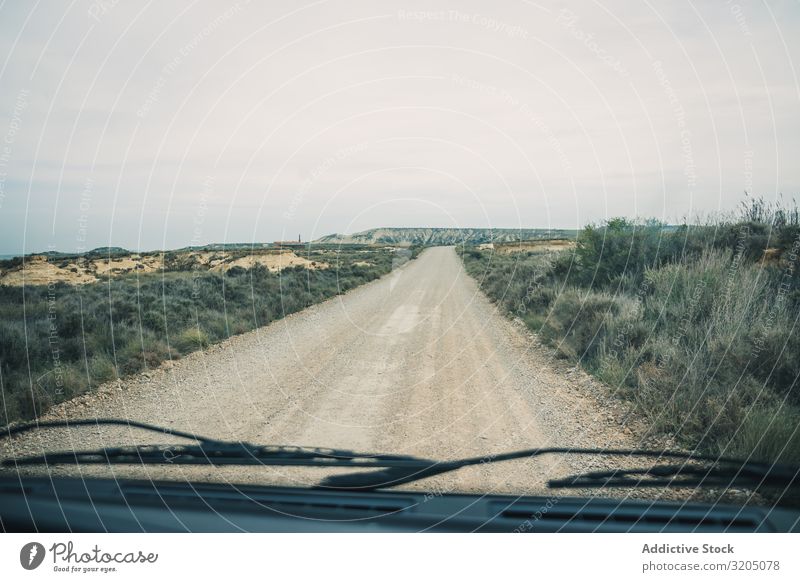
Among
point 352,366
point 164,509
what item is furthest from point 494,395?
point 164,509

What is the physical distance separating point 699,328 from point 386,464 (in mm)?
5861

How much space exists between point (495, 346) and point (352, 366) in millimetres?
3123

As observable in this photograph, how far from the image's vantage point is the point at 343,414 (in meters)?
5.36

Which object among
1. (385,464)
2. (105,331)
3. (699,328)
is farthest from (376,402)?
(105,331)

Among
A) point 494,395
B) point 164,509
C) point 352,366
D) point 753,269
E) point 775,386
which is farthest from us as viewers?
point 753,269

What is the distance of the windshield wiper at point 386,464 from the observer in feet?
9.36

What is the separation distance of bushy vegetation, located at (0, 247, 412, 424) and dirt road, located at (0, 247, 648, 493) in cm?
45

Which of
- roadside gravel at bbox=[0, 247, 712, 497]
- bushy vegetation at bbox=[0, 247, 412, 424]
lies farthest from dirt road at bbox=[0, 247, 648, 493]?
bushy vegetation at bbox=[0, 247, 412, 424]

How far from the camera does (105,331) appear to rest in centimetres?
955

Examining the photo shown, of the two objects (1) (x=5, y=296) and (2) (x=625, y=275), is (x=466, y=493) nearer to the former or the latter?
(2) (x=625, y=275)

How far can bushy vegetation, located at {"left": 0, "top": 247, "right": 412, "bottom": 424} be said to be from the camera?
6547mm

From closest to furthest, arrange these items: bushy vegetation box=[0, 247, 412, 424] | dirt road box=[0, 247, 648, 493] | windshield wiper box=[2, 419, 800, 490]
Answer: windshield wiper box=[2, 419, 800, 490]
dirt road box=[0, 247, 648, 493]
bushy vegetation box=[0, 247, 412, 424]

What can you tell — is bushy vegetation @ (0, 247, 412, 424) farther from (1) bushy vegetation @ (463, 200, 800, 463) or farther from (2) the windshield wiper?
(1) bushy vegetation @ (463, 200, 800, 463)

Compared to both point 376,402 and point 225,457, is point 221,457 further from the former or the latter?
point 376,402
